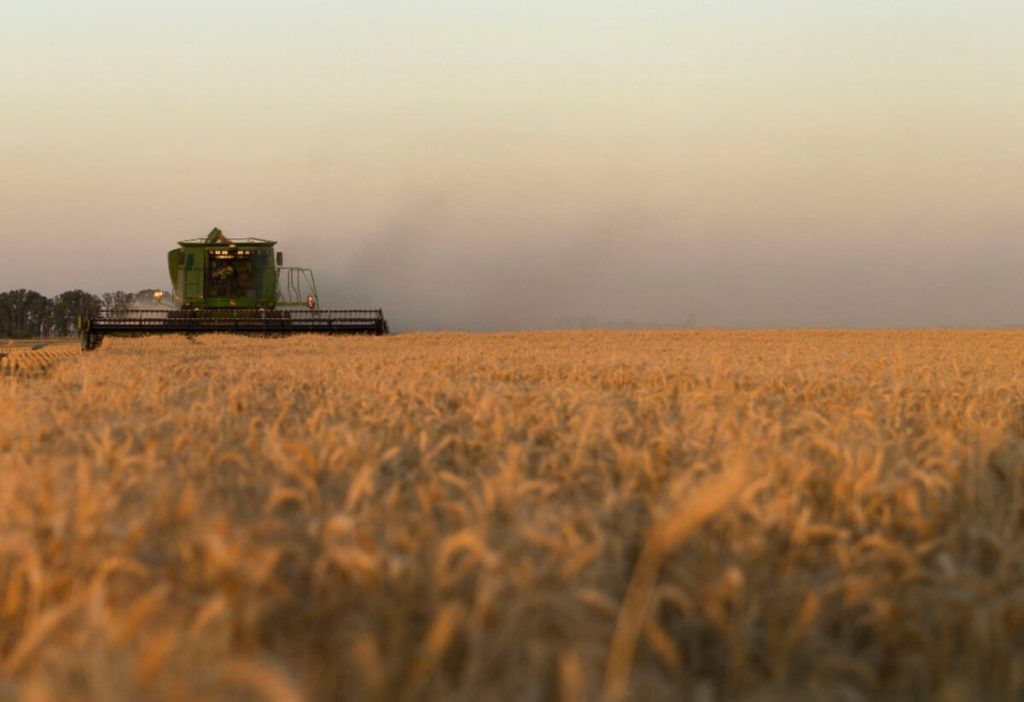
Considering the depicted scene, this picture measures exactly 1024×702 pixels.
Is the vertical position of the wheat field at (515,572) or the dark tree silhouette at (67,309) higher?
the dark tree silhouette at (67,309)

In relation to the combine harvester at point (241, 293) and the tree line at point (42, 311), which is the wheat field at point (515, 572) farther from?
the tree line at point (42, 311)

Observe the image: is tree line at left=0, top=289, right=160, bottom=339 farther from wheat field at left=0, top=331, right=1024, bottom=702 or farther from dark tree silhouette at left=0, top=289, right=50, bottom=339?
wheat field at left=0, top=331, right=1024, bottom=702

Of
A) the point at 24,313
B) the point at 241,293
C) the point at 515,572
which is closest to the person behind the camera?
the point at 515,572

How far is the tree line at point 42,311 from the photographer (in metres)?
83.1

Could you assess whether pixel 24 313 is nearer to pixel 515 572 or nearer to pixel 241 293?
pixel 241 293

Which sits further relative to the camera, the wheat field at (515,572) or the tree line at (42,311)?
the tree line at (42,311)

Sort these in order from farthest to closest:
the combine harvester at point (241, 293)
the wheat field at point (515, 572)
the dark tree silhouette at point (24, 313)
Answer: the dark tree silhouette at point (24, 313) → the combine harvester at point (241, 293) → the wheat field at point (515, 572)

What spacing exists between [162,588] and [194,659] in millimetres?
192

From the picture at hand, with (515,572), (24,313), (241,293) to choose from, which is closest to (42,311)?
(24,313)

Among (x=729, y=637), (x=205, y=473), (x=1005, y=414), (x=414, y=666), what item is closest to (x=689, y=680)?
(x=729, y=637)

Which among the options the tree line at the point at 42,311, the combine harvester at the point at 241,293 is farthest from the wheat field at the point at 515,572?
the tree line at the point at 42,311

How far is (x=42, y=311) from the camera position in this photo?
85.6 meters

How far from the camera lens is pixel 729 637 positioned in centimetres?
168

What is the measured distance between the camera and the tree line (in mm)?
83062
